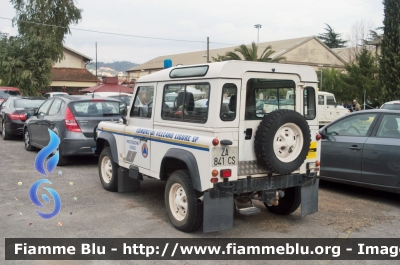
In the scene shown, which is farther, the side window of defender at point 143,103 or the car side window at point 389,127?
the car side window at point 389,127

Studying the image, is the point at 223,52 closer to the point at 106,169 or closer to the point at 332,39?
the point at 332,39

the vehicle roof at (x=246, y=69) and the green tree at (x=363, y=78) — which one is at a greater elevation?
the green tree at (x=363, y=78)

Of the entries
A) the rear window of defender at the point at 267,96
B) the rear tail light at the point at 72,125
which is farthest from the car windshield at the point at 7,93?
the rear window of defender at the point at 267,96

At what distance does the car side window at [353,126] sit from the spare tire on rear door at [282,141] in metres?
2.32

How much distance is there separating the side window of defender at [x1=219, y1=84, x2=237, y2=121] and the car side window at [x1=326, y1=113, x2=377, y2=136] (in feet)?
10.1

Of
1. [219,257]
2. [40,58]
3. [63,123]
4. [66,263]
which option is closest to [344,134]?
[219,257]

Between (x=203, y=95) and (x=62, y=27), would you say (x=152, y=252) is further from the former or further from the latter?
(x=62, y=27)

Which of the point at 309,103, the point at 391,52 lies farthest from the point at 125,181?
the point at 391,52

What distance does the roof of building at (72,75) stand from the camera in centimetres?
4838

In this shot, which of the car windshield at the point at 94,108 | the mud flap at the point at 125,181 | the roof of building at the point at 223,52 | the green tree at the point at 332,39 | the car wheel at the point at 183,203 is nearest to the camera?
the car wheel at the point at 183,203

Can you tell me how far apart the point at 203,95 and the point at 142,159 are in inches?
62.0

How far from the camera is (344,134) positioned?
7.34 m

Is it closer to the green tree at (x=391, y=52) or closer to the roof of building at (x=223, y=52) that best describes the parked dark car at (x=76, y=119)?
the green tree at (x=391, y=52)

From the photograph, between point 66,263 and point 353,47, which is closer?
point 66,263
